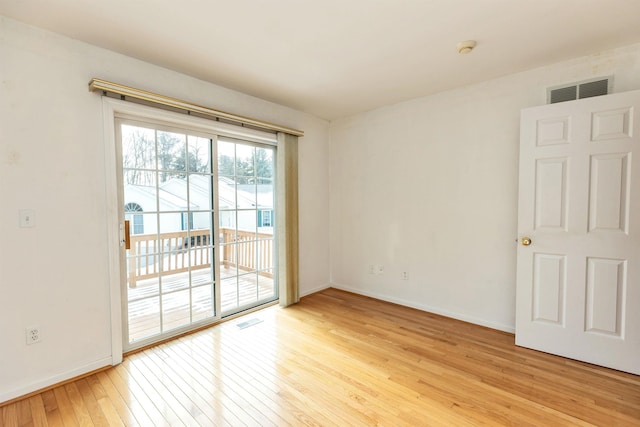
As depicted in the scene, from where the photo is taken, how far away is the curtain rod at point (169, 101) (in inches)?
82.4

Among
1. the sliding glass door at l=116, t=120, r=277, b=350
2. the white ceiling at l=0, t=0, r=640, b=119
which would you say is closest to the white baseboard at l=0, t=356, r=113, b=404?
the sliding glass door at l=116, t=120, r=277, b=350

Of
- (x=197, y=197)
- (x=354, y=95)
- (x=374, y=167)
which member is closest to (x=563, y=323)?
(x=374, y=167)

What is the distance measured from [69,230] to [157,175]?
2.52ft

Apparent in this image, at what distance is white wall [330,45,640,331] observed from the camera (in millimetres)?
2754

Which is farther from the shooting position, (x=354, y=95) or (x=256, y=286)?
(x=256, y=286)

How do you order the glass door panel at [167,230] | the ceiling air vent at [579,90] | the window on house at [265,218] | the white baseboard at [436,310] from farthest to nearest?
the window on house at [265,218] → the white baseboard at [436,310] → the glass door panel at [167,230] → the ceiling air vent at [579,90]

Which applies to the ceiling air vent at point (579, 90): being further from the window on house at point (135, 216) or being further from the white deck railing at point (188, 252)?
the window on house at point (135, 216)

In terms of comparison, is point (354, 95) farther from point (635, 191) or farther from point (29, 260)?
point (29, 260)

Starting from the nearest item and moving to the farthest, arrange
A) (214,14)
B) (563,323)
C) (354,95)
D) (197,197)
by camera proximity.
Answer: (214,14)
(563,323)
(197,197)
(354,95)

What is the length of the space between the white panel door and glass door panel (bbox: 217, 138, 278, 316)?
2.69 m

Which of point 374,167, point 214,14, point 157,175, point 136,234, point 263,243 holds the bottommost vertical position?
point 263,243

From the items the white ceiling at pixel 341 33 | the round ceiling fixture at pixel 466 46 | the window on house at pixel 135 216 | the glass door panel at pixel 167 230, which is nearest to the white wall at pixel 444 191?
the white ceiling at pixel 341 33

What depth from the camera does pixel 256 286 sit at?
11.4 ft

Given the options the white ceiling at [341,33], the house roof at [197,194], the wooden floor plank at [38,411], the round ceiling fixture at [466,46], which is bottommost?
the wooden floor plank at [38,411]
